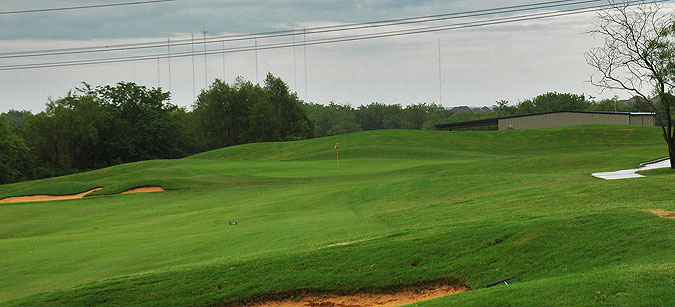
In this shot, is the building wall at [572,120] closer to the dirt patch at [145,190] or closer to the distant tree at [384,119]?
the dirt patch at [145,190]

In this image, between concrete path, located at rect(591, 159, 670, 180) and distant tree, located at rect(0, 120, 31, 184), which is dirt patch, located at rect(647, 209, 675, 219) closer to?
concrete path, located at rect(591, 159, 670, 180)

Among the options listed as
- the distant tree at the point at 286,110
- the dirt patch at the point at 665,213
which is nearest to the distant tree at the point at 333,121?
the distant tree at the point at 286,110

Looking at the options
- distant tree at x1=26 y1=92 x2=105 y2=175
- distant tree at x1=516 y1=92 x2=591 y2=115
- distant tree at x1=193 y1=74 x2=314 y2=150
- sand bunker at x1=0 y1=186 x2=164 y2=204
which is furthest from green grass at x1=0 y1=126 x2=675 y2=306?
distant tree at x1=516 y1=92 x2=591 y2=115

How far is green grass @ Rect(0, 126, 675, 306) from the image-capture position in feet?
35.0

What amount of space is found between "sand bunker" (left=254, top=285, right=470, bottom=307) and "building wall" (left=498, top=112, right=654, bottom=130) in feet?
278

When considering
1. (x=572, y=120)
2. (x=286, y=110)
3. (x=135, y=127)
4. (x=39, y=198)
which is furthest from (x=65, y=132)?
(x=572, y=120)

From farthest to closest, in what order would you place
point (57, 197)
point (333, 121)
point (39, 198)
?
point (333, 121) < point (39, 198) < point (57, 197)

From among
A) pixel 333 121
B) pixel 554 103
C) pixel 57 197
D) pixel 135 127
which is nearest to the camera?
pixel 57 197

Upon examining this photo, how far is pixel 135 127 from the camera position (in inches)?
3841

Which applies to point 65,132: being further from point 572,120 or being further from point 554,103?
point 554,103

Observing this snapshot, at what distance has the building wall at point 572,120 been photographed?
282 ft

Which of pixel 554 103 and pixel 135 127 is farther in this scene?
pixel 554 103

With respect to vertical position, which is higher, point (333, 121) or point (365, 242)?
point (333, 121)

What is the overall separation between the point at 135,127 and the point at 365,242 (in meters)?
90.1
